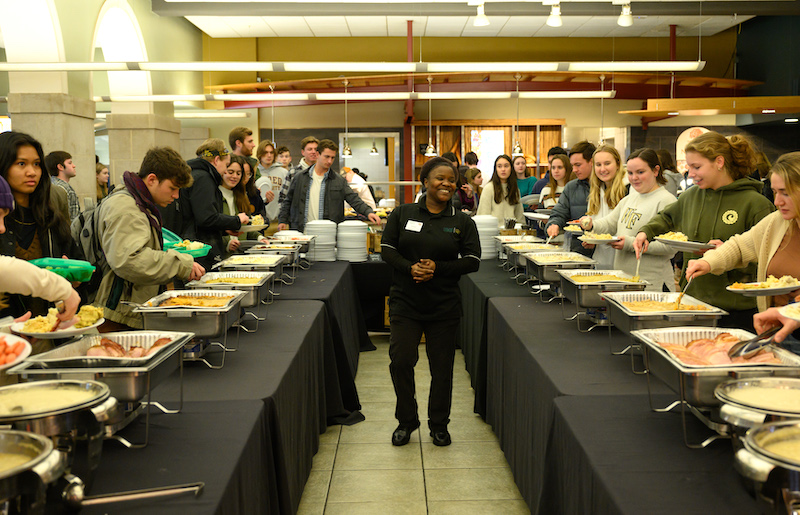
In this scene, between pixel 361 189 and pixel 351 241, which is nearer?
pixel 351 241

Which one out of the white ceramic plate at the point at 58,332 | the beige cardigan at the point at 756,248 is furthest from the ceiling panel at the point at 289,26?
the white ceramic plate at the point at 58,332

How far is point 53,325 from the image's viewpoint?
1.67 m

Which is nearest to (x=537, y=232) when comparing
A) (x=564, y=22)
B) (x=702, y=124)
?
(x=564, y=22)

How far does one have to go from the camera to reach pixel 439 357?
3074 millimetres

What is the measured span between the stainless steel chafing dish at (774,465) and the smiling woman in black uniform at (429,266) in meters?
1.83

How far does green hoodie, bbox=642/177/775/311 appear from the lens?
2.41 metres

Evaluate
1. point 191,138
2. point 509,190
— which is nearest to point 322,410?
point 509,190

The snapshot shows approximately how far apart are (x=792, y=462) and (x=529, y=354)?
1.37 meters

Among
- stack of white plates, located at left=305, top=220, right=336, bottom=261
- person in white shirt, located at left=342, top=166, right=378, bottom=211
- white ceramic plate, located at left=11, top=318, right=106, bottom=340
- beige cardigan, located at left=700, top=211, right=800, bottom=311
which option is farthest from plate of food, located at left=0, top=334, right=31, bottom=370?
person in white shirt, located at left=342, top=166, right=378, bottom=211

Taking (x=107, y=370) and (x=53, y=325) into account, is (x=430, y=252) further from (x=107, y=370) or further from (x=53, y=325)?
(x=107, y=370)

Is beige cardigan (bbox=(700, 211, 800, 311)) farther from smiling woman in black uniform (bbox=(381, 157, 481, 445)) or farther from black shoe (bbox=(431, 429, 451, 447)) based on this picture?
black shoe (bbox=(431, 429, 451, 447))

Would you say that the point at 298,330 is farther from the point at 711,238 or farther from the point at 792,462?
the point at 792,462

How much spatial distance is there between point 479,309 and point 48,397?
8.95 ft

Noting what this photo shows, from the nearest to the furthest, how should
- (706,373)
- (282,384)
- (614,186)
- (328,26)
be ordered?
(706,373) → (282,384) → (614,186) → (328,26)
